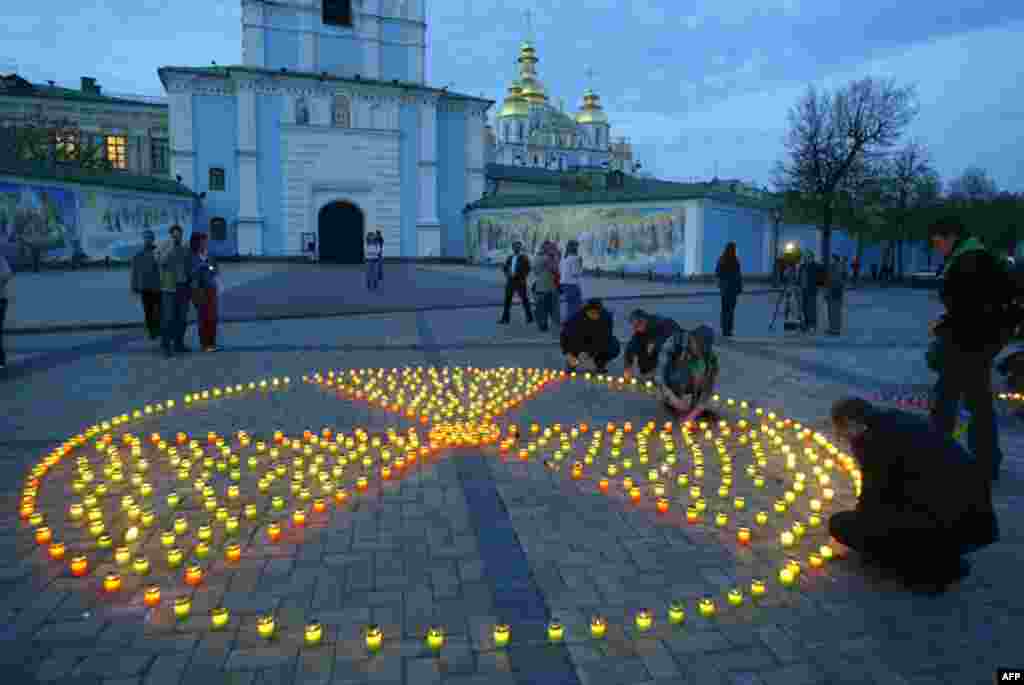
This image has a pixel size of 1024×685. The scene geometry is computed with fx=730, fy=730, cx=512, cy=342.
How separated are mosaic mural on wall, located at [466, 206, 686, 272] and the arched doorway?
729cm

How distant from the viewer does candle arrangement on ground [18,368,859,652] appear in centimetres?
422

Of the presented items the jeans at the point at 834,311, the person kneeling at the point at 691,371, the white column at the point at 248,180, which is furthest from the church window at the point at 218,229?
the person kneeling at the point at 691,371

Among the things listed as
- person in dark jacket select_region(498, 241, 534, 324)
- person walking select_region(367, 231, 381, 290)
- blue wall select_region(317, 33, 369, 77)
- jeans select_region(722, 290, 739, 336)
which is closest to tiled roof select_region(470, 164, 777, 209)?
blue wall select_region(317, 33, 369, 77)

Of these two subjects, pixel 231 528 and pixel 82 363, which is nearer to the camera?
pixel 231 528

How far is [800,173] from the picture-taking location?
136 feet

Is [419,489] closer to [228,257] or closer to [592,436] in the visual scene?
[592,436]

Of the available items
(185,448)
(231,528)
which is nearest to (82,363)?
(185,448)

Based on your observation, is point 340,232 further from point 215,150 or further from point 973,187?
point 973,187

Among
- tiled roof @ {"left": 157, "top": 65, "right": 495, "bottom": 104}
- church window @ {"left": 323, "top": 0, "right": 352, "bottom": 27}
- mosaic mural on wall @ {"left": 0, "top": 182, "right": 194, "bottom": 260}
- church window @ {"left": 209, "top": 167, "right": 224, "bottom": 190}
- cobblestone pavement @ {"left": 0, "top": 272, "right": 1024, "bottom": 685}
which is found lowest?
cobblestone pavement @ {"left": 0, "top": 272, "right": 1024, "bottom": 685}

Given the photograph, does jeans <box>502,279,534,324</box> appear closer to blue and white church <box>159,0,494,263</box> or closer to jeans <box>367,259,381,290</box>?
jeans <box>367,259,381,290</box>

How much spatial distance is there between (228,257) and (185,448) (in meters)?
37.2

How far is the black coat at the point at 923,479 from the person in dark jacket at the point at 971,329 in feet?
5.76

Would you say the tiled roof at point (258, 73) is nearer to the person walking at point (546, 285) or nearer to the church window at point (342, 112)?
the church window at point (342, 112)

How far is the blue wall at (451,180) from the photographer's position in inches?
1793
